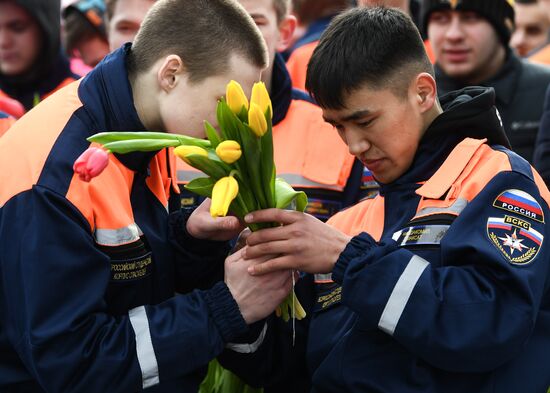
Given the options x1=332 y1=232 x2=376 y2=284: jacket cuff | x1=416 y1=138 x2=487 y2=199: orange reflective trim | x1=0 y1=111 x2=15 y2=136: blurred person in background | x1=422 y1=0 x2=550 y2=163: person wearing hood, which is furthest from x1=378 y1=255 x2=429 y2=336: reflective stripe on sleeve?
x1=422 y1=0 x2=550 y2=163: person wearing hood

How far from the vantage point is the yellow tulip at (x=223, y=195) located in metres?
2.60

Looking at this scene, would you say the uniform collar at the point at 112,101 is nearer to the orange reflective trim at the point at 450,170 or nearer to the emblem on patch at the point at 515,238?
the orange reflective trim at the point at 450,170

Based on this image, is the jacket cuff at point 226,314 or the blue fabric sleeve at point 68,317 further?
the jacket cuff at point 226,314

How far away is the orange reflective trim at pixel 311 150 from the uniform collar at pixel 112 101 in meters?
1.33

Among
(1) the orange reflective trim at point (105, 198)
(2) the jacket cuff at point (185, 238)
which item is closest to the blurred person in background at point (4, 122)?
(2) the jacket cuff at point (185, 238)

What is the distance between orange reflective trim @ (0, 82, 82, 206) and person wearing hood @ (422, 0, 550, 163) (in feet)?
8.59

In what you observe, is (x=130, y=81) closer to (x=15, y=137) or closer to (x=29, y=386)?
(x=15, y=137)

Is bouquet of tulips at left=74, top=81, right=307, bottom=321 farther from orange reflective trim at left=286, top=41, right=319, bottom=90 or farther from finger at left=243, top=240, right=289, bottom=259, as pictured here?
orange reflective trim at left=286, top=41, right=319, bottom=90

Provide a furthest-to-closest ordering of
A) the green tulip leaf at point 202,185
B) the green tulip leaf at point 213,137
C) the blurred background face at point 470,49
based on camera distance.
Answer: the blurred background face at point 470,49 < the green tulip leaf at point 202,185 < the green tulip leaf at point 213,137

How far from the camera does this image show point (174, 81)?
317cm

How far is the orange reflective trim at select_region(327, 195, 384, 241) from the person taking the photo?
328cm

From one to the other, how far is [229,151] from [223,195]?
13cm

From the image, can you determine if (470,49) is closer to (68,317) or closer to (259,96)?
(259,96)

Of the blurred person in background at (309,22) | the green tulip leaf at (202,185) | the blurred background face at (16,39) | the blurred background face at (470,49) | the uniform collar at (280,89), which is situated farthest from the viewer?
the blurred background face at (16,39)
